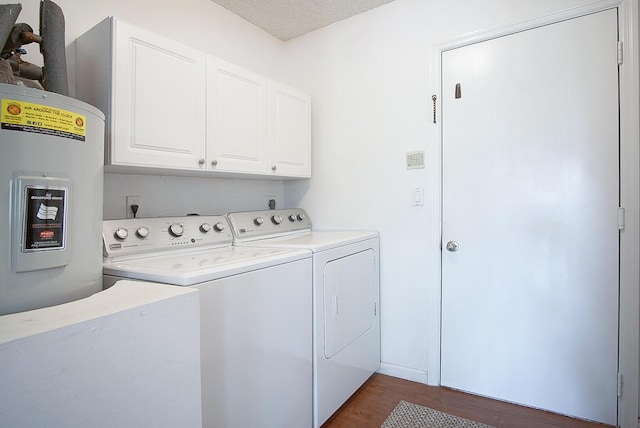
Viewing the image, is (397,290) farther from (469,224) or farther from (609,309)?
(609,309)

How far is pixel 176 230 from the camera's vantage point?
166 centimetres

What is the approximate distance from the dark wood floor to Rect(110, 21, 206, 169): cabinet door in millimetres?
1634

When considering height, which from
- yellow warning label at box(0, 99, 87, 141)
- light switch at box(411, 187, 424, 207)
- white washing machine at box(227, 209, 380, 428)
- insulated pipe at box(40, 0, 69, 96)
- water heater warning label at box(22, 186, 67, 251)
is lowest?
white washing machine at box(227, 209, 380, 428)

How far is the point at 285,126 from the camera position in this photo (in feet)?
7.68

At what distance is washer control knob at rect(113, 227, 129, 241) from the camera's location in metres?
1.42

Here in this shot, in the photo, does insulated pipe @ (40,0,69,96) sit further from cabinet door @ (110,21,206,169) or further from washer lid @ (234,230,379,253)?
washer lid @ (234,230,379,253)

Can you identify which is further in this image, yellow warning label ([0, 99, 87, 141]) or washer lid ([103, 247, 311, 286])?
washer lid ([103, 247, 311, 286])

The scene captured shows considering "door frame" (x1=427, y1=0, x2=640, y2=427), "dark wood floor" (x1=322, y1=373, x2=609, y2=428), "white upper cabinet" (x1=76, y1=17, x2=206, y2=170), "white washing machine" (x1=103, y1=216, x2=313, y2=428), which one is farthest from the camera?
"dark wood floor" (x1=322, y1=373, x2=609, y2=428)

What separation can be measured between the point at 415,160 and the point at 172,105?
4.95ft

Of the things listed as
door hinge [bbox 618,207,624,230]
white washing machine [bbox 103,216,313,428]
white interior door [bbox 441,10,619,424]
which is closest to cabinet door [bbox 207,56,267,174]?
white washing machine [bbox 103,216,313,428]

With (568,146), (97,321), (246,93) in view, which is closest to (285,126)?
(246,93)

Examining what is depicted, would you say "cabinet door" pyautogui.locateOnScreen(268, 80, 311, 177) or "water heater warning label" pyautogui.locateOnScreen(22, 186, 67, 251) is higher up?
"cabinet door" pyautogui.locateOnScreen(268, 80, 311, 177)

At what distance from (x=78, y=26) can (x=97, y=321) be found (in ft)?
5.30

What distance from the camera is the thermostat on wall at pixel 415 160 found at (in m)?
2.18
